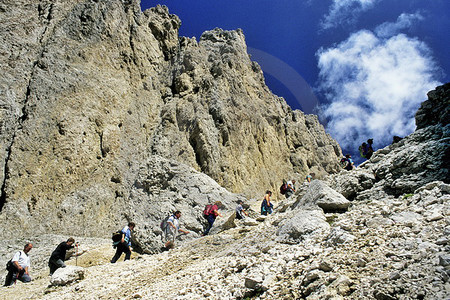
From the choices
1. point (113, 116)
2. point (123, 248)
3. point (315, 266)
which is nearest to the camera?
point (315, 266)

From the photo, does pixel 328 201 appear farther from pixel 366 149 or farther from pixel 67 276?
pixel 366 149

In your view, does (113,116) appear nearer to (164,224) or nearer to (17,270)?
(164,224)

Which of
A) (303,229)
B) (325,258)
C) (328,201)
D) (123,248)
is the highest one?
(328,201)

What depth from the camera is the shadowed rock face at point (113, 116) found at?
18.9 m

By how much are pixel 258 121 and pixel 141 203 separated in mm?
25449

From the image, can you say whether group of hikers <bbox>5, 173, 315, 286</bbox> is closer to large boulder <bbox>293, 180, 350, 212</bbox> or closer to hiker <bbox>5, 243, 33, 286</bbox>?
hiker <bbox>5, 243, 33, 286</bbox>

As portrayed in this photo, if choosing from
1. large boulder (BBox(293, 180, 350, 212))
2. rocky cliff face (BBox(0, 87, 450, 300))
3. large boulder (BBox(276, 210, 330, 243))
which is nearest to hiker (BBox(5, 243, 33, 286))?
rocky cliff face (BBox(0, 87, 450, 300))

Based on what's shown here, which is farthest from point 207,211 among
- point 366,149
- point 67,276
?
point 366,149

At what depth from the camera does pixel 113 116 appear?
2492 centimetres

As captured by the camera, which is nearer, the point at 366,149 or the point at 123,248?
the point at 123,248

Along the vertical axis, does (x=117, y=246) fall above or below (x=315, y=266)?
below

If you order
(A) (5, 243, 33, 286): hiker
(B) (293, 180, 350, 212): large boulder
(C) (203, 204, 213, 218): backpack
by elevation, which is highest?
(B) (293, 180, 350, 212): large boulder

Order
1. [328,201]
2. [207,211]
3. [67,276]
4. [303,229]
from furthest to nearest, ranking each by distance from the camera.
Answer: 1. [207,211]
2. [328,201]
3. [67,276]
4. [303,229]

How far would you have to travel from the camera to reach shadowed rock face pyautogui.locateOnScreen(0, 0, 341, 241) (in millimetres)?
18906
